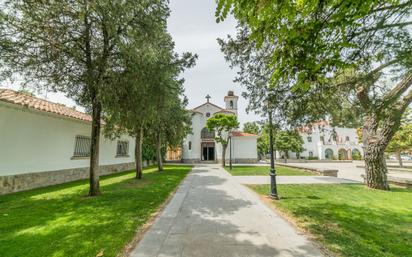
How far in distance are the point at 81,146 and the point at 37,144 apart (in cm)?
307

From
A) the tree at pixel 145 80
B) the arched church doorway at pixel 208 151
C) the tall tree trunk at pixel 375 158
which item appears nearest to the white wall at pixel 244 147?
the arched church doorway at pixel 208 151

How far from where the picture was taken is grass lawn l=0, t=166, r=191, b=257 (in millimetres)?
3254

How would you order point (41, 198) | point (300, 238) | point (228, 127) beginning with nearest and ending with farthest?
point (300, 238) < point (41, 198) < point (228, 127)

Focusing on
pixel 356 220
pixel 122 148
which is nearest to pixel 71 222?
pixel 356 220

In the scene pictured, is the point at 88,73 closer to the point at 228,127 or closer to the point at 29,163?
the point at 29,163

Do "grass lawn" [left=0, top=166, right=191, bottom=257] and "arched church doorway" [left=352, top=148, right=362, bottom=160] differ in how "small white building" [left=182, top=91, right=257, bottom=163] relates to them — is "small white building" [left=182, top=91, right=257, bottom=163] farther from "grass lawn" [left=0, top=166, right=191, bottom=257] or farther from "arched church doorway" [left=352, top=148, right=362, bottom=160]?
"arched church doorway" [left=352, top=148, right=362, bottom=160]

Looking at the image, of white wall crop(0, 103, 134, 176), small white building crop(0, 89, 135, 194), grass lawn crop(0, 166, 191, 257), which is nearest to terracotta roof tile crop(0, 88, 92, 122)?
small white building crop(0, 89, 135, 194)

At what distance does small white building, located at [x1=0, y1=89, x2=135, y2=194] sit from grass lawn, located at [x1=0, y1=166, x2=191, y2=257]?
4.49 feet

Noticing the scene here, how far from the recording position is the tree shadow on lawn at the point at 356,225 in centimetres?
335

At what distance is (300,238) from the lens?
3773 millimetres

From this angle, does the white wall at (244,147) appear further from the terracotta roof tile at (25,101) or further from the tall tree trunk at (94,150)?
the tall tree trunk at (94,150)

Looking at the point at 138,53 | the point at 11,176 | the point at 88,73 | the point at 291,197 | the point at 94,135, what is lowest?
the point at 291,197

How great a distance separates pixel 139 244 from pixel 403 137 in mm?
32277

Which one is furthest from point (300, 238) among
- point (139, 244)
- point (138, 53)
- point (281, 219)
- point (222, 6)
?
point (138, 53)
